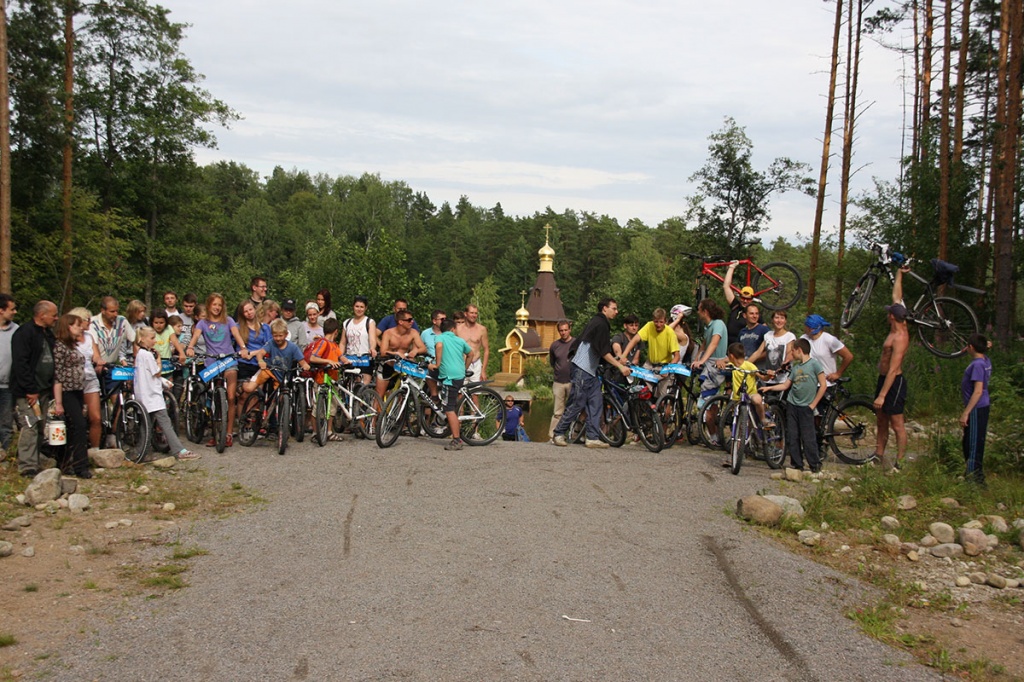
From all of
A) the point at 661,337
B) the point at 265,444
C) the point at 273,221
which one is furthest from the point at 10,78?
the point at 273,221

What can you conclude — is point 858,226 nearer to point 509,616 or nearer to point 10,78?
point 10,78

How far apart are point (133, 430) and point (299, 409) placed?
2.09 metres

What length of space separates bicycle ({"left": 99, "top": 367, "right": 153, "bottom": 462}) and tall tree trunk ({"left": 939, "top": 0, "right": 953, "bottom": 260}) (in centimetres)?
1891

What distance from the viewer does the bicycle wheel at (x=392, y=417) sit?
1182cm

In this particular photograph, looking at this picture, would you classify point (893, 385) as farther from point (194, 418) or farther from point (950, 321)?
point (194, 418)

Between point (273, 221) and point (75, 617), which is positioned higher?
point (273, 221)

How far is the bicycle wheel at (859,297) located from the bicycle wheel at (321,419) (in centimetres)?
868

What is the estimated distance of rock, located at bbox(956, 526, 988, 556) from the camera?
25.5 ft

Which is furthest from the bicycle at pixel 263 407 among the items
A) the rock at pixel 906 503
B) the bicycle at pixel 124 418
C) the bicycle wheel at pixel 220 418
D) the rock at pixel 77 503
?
the rock at pixel 906 503

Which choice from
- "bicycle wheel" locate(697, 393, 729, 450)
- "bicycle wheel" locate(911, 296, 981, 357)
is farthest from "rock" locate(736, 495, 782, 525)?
"bicycle wheel" locate(911, 296, 981, 357)

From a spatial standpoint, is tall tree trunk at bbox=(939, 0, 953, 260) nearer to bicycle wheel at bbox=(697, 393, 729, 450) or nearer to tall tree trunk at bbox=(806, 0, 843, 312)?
tall tree trunk at bbox=(806, 0, 843, 312)

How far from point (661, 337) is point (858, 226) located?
21.3 m

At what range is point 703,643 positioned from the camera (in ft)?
17.5

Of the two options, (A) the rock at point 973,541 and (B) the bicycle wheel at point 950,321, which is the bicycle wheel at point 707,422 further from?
(A) the rock at point 973,541
